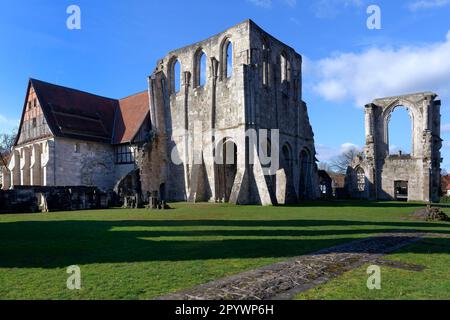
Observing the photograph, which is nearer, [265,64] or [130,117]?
[265,64]

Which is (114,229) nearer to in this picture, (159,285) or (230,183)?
(159,285)

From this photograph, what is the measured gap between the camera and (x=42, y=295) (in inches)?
198

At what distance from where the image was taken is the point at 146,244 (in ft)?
30.5

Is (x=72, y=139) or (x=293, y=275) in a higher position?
(x=72, y=139)

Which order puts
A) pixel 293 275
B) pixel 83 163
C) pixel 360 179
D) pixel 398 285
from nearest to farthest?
pixel 398 285 → pixel 293 275 → pixel 83 163 → pixel 360 179

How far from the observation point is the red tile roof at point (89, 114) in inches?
1287

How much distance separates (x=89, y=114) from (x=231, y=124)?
631 inches

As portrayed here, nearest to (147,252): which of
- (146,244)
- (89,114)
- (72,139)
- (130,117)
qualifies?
(146,244)

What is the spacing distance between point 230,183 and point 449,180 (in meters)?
55.8

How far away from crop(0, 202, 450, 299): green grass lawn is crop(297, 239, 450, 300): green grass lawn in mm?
1044

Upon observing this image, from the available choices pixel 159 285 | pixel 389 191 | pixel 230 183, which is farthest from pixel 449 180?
→ pixel 159 285

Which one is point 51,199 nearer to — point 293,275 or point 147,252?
point 147,252

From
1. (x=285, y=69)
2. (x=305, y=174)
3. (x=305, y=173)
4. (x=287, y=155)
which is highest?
(x=285, y=69)

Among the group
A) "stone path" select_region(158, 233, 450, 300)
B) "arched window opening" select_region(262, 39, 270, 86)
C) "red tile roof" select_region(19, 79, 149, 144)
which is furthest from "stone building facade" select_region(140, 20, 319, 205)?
"stone path" select_region(158, 233, 450, 300)
